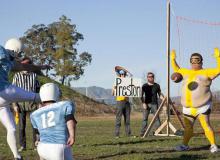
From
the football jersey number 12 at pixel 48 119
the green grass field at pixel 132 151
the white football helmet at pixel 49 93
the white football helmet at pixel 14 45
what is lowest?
the green grass field at pixel 132 151

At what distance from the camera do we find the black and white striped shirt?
34.3 feet

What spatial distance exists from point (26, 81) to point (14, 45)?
1.73 m

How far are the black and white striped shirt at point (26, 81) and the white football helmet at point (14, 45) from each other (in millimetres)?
1634

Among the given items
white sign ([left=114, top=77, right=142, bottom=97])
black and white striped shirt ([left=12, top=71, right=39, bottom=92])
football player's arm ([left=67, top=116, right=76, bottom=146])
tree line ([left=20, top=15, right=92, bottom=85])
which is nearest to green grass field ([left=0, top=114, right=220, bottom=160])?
black and white striped shirt ([left=12, top=71, right=39, bottom=92])

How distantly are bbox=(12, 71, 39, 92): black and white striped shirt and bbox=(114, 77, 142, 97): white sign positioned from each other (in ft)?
16.3

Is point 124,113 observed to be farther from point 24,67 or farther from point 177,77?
point 24,67

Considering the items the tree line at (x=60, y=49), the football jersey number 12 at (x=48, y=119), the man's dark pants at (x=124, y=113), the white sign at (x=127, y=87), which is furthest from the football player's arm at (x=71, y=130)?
the tree line at (x=60, y=49)

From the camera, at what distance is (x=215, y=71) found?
1002cm

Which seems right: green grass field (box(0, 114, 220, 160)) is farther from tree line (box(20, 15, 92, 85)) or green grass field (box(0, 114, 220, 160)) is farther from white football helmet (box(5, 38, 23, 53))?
tree line (box(20, 15, 92, 85))

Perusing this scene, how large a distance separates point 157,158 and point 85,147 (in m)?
2.42

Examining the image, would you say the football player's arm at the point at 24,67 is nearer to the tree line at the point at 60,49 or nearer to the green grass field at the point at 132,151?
the green grass field at the point at 132,151

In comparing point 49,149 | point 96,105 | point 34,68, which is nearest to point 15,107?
point 34,68

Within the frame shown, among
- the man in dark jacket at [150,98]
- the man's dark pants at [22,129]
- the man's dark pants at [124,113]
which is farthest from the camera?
the man in dark jacket at [150,98]

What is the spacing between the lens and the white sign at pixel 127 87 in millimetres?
15281
